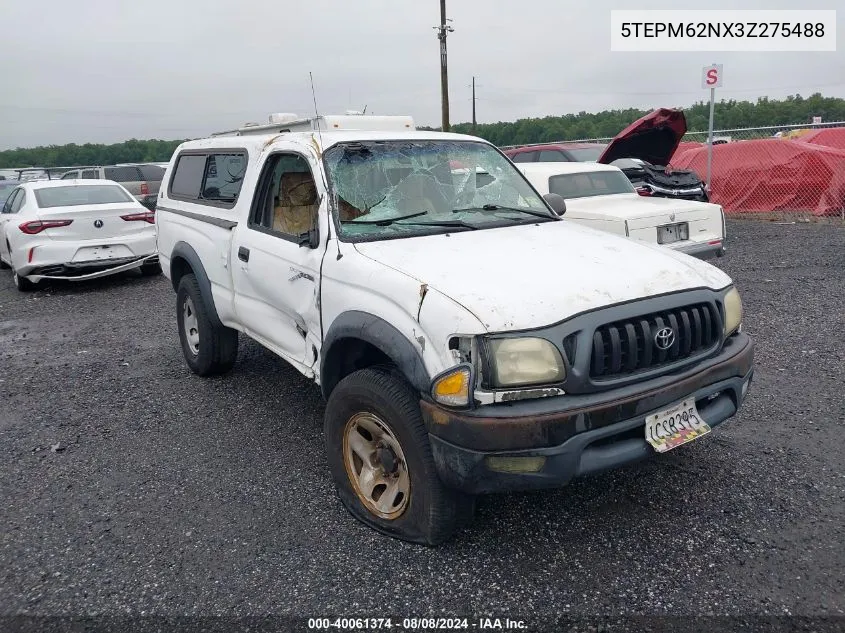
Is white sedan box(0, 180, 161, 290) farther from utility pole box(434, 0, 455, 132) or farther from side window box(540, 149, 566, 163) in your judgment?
utility pole box(434, 0, 455, 132)

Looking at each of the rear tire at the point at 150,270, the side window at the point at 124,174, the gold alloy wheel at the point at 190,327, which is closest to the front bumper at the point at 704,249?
the gold alloy wheel at the point at 190,327

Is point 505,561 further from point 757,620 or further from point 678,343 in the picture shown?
point 678,343

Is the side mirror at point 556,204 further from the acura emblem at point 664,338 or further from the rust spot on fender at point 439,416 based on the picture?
the rust spot on fender at point 439,416

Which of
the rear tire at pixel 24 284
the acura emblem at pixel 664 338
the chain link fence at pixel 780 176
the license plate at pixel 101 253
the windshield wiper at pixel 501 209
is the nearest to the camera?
the acura emblem at pixel 664 338

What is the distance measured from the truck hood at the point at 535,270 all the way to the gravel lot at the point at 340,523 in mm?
1102

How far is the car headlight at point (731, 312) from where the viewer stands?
3.20 meters

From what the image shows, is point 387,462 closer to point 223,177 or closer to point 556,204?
point 556,204

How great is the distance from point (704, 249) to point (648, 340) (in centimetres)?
543

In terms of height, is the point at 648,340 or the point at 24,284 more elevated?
the point at 648,340

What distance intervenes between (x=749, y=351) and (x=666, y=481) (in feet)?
2.72

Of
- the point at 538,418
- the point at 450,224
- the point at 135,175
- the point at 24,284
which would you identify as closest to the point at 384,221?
the point at 450,224

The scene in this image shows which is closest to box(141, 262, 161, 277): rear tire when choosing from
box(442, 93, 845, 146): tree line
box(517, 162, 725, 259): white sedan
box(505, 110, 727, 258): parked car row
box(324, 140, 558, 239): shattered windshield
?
box(505, 110, 727, 258): parked car row

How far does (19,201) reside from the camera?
9945mm

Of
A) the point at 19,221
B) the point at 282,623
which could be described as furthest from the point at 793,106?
the point at 282,623
